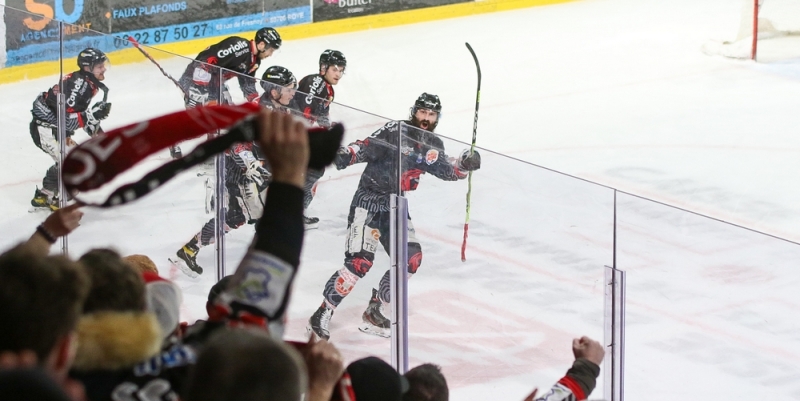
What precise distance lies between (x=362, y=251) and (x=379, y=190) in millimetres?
234

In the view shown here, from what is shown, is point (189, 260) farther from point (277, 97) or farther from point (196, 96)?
point (277, 97)

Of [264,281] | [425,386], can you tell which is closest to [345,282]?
[425,386]

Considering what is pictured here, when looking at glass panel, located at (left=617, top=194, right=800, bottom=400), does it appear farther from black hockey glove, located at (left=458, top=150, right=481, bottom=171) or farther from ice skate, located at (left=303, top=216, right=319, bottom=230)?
ice skate, located at (left=303, top=216, right=319, bottom=230)

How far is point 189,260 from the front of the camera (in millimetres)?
4359

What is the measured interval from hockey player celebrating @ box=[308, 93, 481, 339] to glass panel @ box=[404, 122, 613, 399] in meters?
0.01

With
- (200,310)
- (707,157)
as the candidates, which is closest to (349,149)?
(200,310)

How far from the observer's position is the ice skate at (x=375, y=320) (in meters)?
3.79

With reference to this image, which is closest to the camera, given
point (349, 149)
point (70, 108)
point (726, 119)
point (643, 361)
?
point (643, 361)

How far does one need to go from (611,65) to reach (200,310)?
18.0 feet

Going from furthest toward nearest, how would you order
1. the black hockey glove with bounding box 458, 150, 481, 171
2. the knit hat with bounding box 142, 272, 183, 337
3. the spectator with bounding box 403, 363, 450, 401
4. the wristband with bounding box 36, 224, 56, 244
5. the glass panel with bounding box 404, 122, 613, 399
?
the black hockey glove with bounding box 458, 150, 481, 171
the glass panel with bounding box 404, 122, 613, 399
the spectator with bounding box 403, 363, 450, 401
the wristband with bounding box 36, 224, 56, 244
the knit hat with bounding box 142, 272, 183, 337

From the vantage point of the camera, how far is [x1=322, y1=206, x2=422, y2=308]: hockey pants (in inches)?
147

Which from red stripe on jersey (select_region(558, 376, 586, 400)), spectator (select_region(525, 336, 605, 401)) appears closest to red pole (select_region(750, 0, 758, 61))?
spectator (select_region(525, 336, 605, 401))

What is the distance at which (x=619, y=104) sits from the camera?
8.14 m

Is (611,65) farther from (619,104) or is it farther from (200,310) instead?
(200,310)
